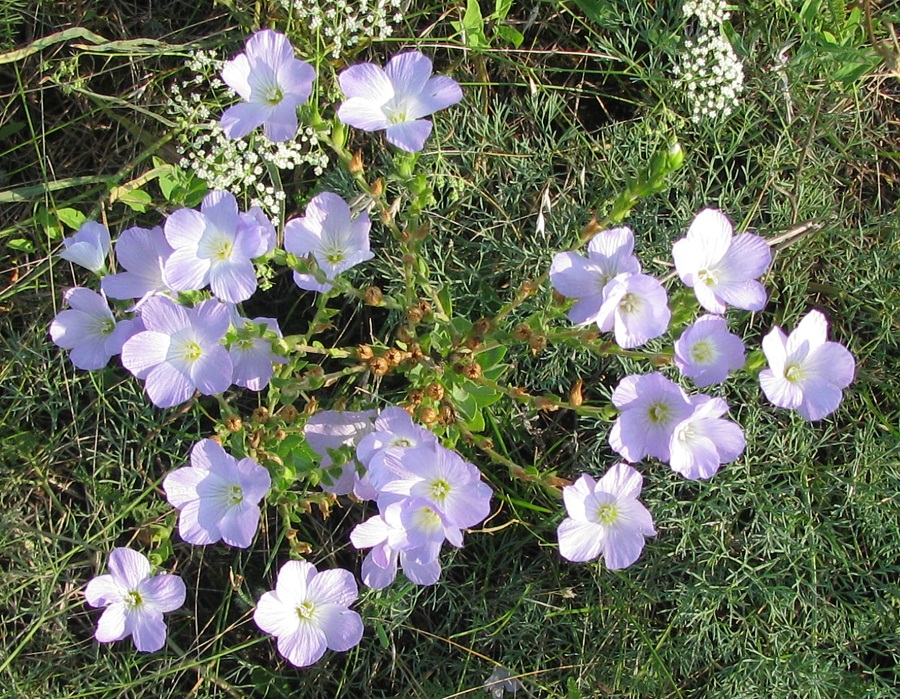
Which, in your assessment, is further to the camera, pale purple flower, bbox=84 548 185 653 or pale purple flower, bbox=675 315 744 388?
pale purple flower, bbox=84 548 185 653

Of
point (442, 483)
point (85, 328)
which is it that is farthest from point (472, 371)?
point (85, 328)

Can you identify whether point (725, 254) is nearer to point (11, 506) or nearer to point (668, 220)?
point (668, 220)

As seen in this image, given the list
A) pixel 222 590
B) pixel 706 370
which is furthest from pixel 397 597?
pixel 706 370

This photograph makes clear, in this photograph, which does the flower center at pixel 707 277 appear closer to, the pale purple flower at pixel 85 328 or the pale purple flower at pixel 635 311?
the pale purple flower at pixel 635 311

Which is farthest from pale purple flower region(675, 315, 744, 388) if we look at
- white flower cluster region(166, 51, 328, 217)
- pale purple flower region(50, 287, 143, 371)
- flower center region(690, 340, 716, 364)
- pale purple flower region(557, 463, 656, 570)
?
pale purple flower region(50, 287, 143, 371)

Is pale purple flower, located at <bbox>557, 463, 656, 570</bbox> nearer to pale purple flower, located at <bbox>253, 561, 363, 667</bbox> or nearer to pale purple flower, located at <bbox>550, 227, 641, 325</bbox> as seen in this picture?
pale purple flower, located at <bbox>550, 227, 641, 325</bbox>

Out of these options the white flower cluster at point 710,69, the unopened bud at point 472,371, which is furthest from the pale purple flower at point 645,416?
the white flower cluster at point 710,69
